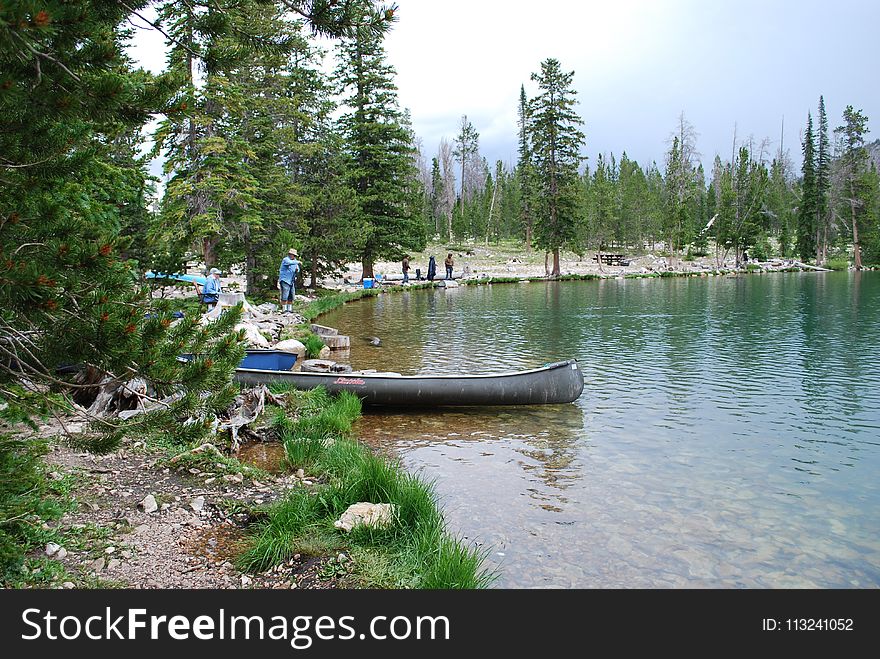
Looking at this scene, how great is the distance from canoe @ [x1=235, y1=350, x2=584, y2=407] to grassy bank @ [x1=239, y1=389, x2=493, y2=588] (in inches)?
127

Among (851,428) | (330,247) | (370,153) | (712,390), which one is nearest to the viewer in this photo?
(851,428)

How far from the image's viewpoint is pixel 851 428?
996cm

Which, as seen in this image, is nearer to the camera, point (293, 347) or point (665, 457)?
point (665, 457)

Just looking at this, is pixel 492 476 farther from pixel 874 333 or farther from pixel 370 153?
pixel 370 153

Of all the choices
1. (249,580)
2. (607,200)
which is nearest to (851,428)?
(249,580)

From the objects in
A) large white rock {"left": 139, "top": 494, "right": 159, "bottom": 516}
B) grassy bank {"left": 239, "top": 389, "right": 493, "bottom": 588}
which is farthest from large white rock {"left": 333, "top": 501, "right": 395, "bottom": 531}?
large white rock {"left": 139, "top": 494, "right": 159, "bottom": 516}

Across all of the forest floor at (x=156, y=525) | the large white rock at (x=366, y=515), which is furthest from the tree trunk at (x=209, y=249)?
the large white rock at (x=366, y=515)

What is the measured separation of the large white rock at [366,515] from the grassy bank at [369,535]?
0.05 m

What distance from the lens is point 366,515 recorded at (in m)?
5.63

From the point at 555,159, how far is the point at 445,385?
4046 cm

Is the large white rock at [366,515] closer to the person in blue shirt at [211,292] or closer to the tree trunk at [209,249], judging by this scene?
the person in blue shirt at [211,292]

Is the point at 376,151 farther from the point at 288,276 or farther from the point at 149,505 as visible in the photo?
the point at 149,505

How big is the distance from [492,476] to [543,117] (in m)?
43.1

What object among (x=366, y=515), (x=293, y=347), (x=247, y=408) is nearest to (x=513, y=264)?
(x=293, y=347)
